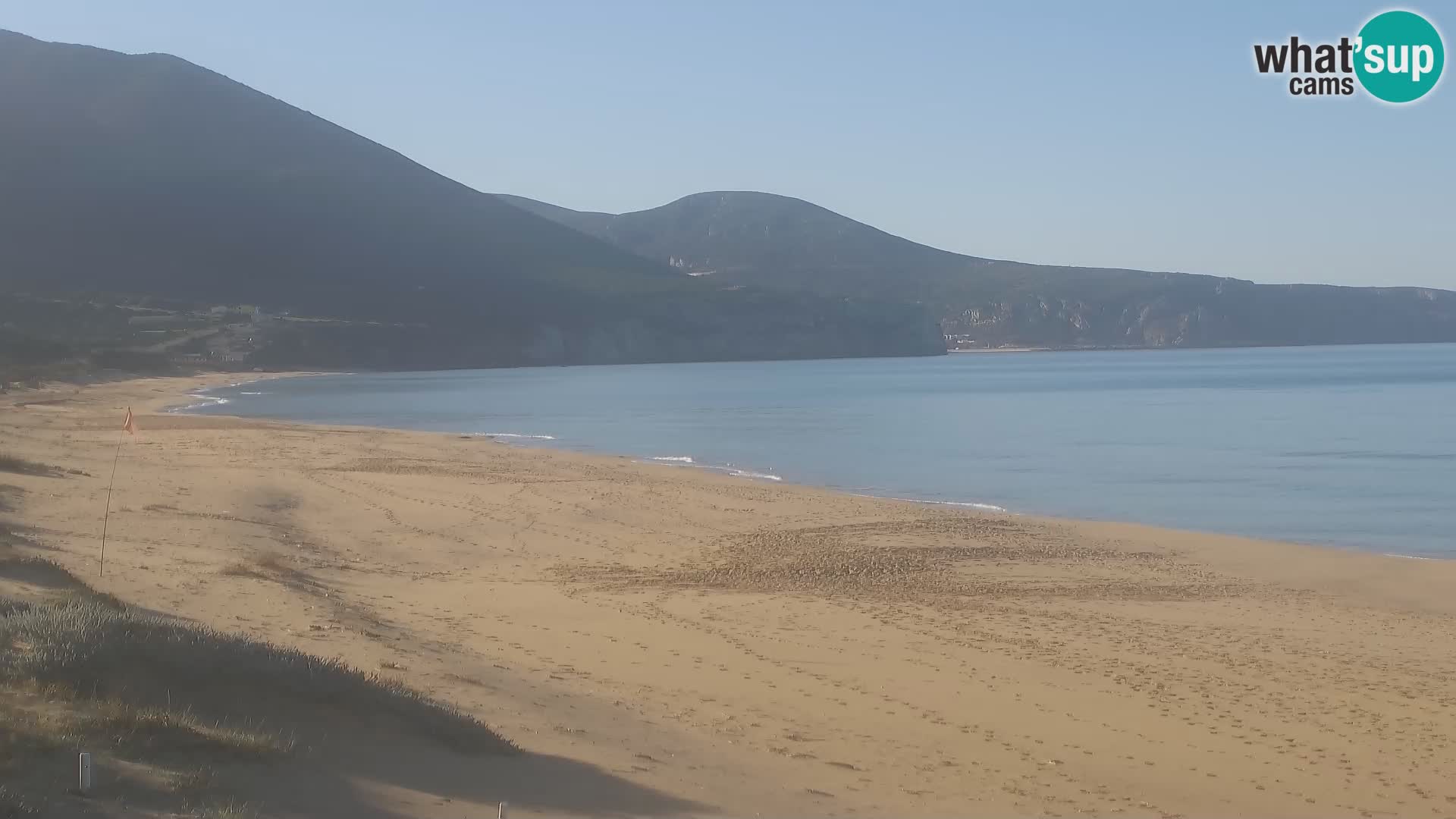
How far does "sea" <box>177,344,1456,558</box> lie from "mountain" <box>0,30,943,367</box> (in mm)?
40018

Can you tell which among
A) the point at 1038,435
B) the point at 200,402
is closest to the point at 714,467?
the point at 1038,435

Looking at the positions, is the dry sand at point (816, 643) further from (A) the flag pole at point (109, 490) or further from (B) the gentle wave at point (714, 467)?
(B) the gentle wave at point (714, 467)

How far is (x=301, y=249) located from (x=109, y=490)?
486 feet

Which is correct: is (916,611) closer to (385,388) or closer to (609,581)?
(609,581)

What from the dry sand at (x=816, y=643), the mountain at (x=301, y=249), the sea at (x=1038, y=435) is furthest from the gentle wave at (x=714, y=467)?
the mountain at (x=301, y=249)

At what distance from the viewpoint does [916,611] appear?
544 inches

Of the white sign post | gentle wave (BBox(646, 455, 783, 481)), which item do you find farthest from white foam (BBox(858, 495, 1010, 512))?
the white sign post

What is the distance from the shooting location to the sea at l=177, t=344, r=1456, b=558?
86.5 feet

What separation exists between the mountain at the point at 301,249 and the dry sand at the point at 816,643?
104593 millimetres

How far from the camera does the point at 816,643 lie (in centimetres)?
1204

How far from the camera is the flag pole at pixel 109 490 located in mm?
12045

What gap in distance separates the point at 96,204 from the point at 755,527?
14560cm

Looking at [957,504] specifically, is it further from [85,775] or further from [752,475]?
[85,775]

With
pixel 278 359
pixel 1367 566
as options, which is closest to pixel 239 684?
pixel 1367 566
